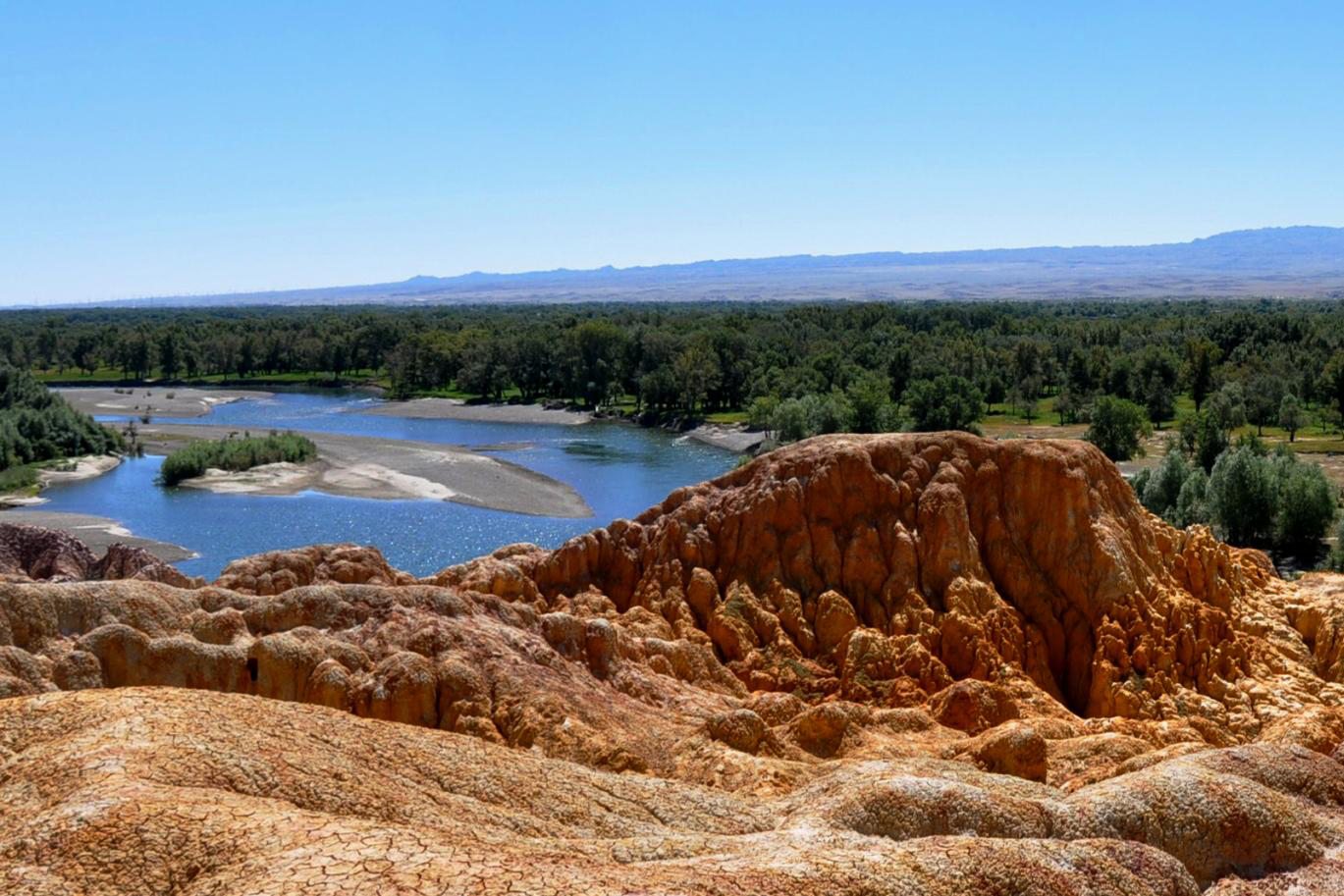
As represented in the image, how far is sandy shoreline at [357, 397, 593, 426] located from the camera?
5025 inches

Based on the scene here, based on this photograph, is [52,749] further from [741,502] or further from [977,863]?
[741,502]

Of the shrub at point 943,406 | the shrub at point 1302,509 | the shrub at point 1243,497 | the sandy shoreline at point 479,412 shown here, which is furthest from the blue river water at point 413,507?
the shrub at point 1302,509

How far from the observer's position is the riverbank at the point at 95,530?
63.0 m

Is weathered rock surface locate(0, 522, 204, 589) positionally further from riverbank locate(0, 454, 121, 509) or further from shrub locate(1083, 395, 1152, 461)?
shrub locate(1083, 395, 1152, 461)

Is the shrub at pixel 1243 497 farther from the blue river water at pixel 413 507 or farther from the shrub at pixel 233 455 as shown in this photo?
the shrub at pixel 233 455

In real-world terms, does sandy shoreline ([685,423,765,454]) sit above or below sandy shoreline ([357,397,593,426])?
below

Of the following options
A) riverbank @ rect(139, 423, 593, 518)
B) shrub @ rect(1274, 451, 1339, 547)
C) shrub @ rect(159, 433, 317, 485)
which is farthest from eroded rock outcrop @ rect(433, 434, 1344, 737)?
shrub @ rect(159, 433, 317, 485)

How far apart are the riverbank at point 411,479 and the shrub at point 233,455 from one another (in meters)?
0.89

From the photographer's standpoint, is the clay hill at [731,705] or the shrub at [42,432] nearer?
the clay hill at [731,705]

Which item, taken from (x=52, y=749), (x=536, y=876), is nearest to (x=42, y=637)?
(x=52, y=749)

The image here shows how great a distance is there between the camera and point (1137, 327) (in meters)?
167

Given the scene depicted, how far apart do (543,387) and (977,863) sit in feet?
437

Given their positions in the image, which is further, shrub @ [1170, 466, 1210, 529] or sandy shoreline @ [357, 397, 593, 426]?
sandy shoreline @ [357, 397, 593, 426]

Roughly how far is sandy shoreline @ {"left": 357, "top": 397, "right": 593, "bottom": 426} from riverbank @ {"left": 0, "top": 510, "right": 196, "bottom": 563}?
186 ft
